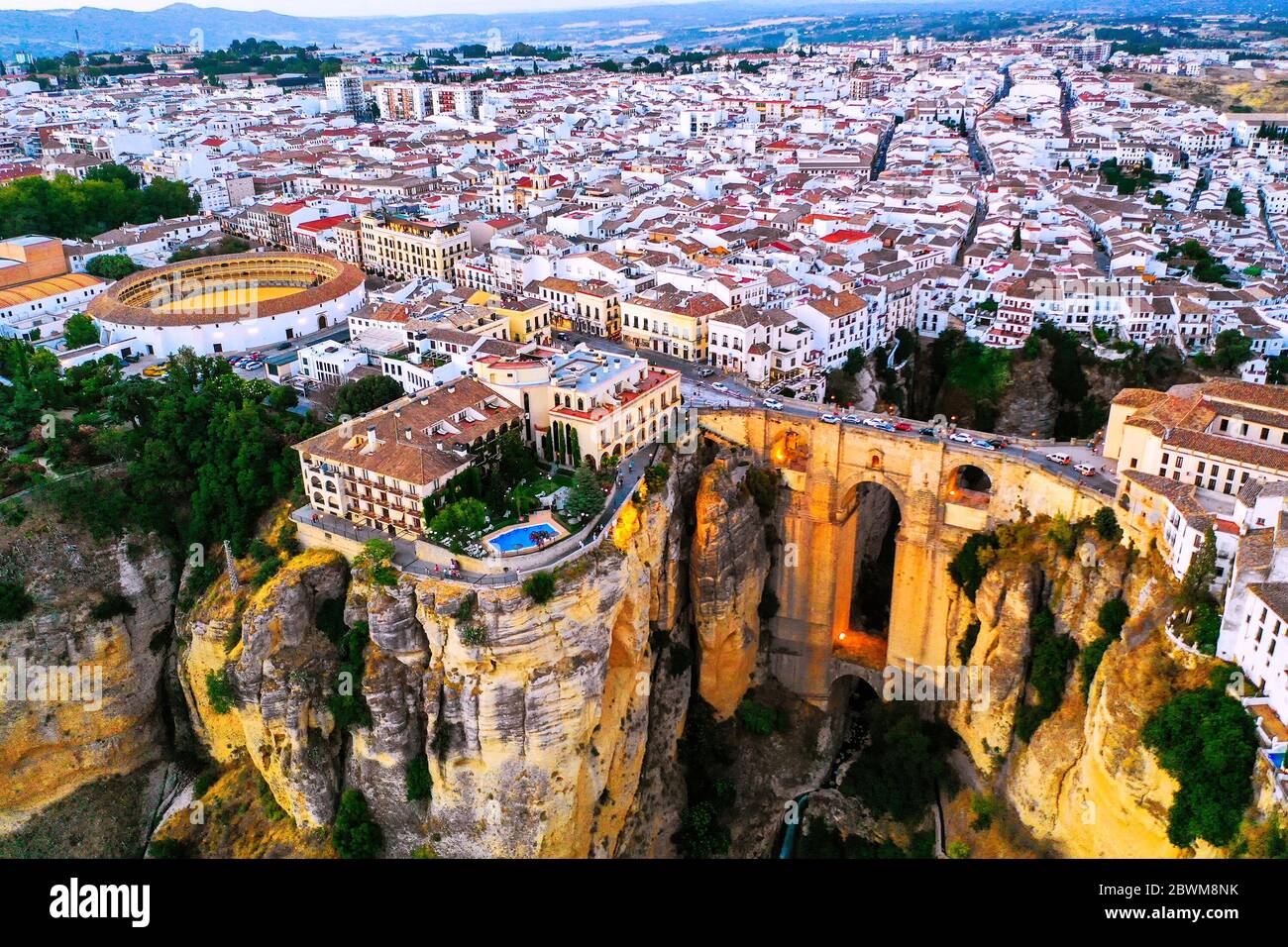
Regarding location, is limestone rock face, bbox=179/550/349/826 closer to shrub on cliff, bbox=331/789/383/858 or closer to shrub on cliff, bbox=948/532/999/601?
shrub on cliff, bbox=331/789/383/858

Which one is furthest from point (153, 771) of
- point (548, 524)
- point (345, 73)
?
point (345, 73)

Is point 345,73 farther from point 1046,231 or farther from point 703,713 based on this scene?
point 703,713

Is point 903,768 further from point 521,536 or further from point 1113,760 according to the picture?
point 521,536

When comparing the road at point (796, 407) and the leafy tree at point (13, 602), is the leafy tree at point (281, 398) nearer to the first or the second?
the leafy tree at point (13, 602)

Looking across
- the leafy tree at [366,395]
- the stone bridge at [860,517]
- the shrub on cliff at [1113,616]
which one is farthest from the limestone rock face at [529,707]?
the shrub on cliff at [1113,616]

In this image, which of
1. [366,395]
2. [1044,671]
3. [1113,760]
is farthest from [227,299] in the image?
[1113,760]

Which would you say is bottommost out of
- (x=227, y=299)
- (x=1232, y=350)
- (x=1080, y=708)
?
(x=1080, y=708)

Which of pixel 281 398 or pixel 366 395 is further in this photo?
pixel 281 398
